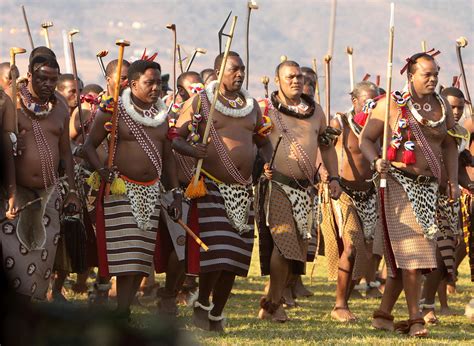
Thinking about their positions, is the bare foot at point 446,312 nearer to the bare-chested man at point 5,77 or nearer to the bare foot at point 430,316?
the bare foot at point 430,316

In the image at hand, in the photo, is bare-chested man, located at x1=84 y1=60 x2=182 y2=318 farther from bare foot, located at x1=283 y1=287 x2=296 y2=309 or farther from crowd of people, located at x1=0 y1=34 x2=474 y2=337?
bare foot, located at x1=283 y1=287 x2=296 y2=309

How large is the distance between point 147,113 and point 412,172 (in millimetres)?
2051

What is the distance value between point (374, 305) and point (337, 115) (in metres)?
2.13

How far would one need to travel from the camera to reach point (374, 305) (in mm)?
11250

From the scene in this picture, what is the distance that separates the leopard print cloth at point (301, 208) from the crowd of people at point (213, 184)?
1 cm

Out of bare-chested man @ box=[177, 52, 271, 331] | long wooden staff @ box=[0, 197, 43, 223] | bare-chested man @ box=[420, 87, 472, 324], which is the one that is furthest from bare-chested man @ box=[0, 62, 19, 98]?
bare-chested man @ box=[420, 87, 472, 324]

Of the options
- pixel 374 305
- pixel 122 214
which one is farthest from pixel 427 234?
pixel 374 305

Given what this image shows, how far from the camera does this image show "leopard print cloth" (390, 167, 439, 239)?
8.34 metres

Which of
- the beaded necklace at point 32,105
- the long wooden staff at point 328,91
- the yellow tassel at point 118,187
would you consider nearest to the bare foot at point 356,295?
the long wooden staff at point 328,91

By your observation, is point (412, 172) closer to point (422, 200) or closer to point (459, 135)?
point (422, 200)

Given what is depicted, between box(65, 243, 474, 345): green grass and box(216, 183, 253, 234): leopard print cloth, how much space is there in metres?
0.75

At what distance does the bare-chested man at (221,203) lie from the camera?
319 inches

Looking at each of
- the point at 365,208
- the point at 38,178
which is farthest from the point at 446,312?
the point at 38,178

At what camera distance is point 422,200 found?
8375mm
